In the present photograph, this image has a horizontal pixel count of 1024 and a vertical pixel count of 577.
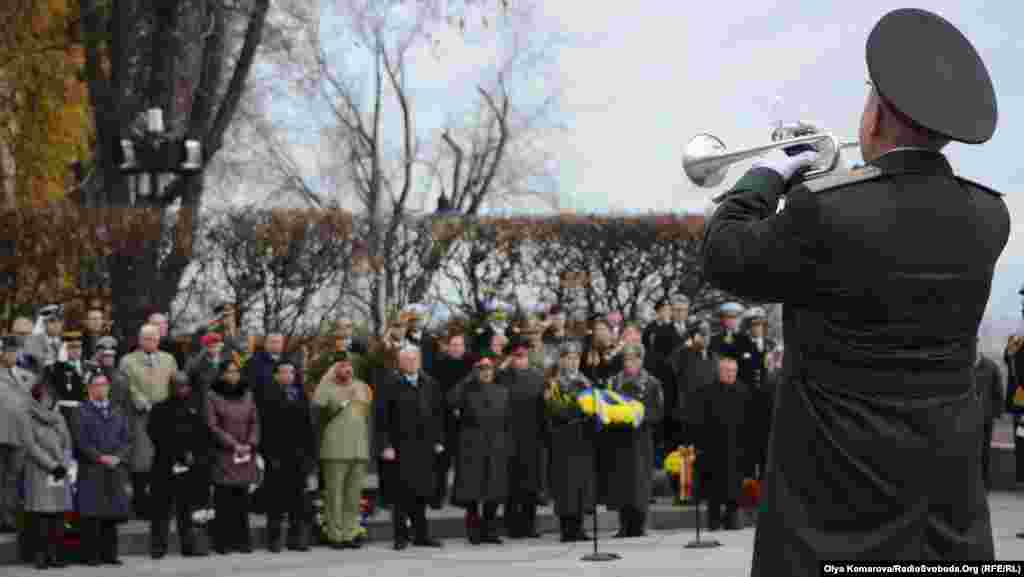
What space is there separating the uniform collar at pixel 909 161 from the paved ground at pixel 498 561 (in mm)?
8996

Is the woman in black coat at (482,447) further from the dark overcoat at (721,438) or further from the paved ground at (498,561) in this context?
the dark overcoat at (721,438)

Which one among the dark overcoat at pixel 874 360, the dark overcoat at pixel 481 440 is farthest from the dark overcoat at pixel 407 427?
the dark overcoat at pixel 874 360

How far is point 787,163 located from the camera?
12.9ft

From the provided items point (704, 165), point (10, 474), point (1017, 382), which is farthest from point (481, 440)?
point (704, 165)

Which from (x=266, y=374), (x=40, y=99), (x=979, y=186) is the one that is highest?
(x=40, y=99)

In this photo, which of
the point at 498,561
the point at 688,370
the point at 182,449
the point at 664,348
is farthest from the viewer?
the point at 664,348

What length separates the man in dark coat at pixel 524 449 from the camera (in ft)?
55.1

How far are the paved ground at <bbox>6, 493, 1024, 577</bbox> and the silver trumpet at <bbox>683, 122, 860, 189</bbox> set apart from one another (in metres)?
8.26

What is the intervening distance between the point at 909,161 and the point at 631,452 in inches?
516

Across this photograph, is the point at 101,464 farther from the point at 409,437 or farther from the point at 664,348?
the point at 664,348

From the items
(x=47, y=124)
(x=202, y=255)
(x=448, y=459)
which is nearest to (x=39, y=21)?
(x=47, y=124)

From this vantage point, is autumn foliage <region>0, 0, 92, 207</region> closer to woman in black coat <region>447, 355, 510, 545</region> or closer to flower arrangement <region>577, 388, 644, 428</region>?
woman in black coat <region>447, 355, 510, 545</region>

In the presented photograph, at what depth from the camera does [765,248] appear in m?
3.70

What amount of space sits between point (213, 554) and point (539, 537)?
135 inches
